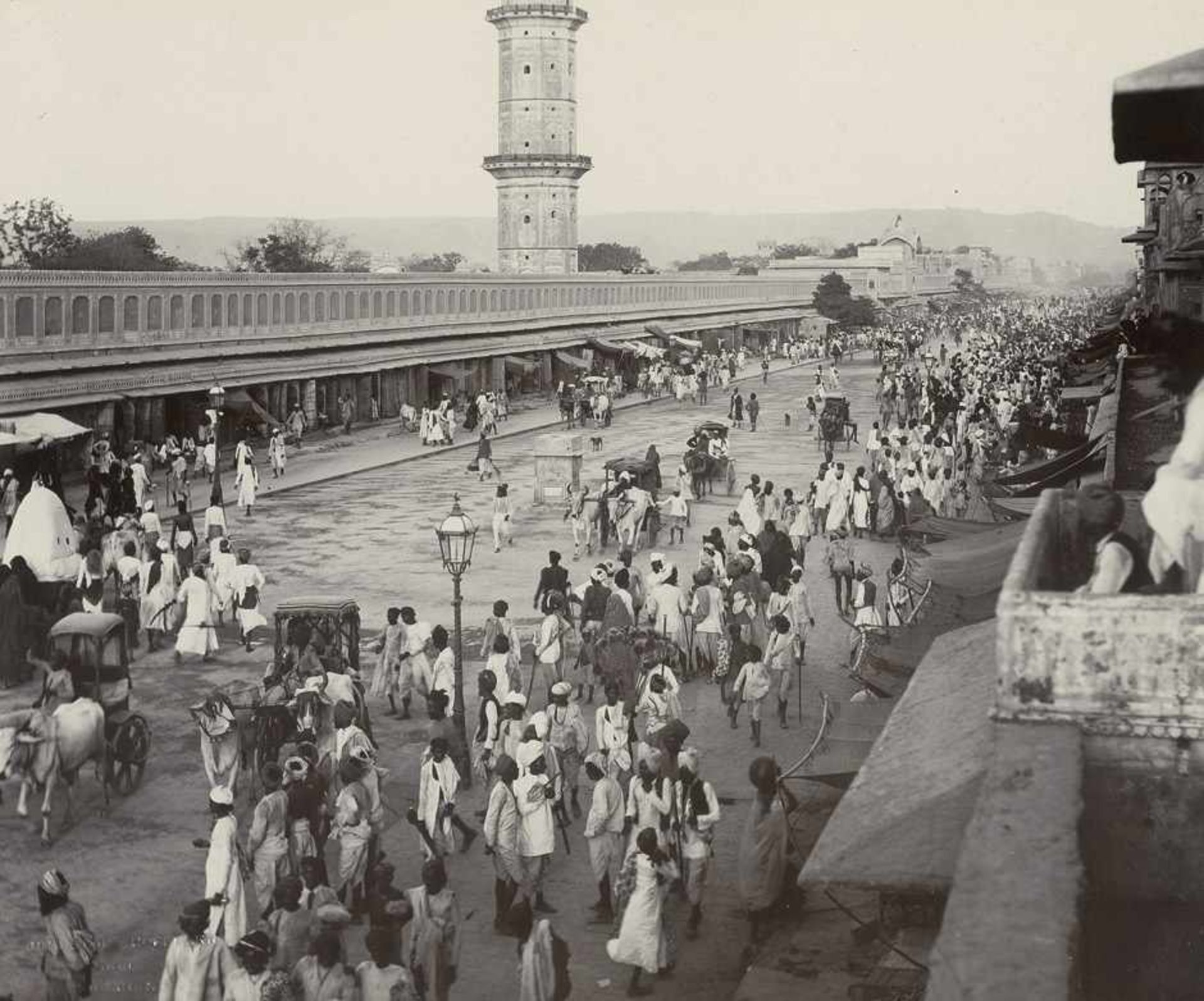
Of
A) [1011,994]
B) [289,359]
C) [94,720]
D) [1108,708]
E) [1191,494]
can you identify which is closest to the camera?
[1011,994]

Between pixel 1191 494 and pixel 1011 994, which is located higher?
pixel 1191 494

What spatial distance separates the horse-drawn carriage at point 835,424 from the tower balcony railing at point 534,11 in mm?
44919

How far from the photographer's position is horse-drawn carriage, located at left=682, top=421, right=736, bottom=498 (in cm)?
2825

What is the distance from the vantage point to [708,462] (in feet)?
94.3

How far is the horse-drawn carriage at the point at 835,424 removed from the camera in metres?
35.4

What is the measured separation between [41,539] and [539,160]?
2526 inches

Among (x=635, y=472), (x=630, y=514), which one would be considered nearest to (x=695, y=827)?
(x=630, y=514)

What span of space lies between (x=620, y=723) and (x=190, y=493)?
18.6m

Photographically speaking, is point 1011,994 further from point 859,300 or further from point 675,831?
point 859,300

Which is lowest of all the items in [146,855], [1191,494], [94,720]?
[146,855]

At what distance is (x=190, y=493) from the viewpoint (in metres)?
27.2

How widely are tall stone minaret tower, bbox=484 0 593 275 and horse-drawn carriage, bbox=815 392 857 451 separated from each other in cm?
4222

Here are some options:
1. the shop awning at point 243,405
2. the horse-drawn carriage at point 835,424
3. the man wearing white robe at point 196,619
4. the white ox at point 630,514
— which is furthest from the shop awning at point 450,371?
the man wearing white robe at point 196,619

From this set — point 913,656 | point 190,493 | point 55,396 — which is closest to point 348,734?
point 913,656
